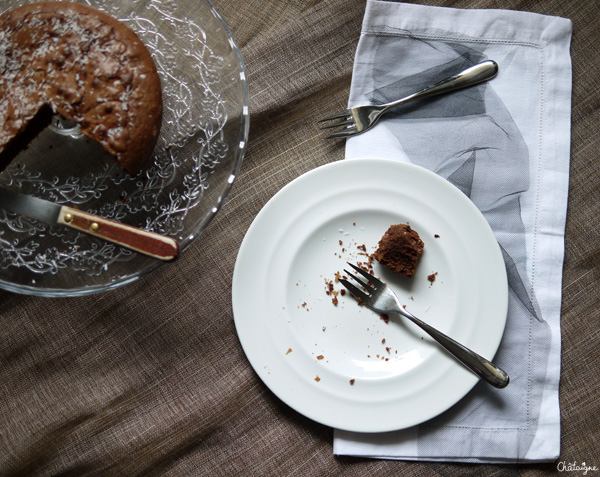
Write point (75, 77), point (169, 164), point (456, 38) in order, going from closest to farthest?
point (75, 77) < point (169, 164) < point (456, 38)

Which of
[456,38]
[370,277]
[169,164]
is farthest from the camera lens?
[456,38]

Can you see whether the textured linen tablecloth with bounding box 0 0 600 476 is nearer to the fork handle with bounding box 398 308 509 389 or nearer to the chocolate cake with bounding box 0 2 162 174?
the fork handle with bounding box 398 308 509 389

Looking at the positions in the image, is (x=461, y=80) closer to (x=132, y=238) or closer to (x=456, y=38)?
(x=456, y=38)

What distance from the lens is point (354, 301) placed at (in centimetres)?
174

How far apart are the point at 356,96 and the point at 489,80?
47 centimetres

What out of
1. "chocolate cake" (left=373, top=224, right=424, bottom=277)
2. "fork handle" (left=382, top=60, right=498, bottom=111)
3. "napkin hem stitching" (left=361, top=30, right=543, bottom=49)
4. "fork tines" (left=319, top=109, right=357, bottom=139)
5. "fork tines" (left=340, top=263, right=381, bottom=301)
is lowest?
"fork tines" (left=340, top=263, right=381, bottom=301)

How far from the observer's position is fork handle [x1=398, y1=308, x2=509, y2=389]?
1.64 m


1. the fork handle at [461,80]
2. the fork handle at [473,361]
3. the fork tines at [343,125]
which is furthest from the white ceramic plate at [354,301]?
the fork handle at [461,80]

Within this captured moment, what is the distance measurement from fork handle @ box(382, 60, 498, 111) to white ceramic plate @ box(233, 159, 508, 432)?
29 centimetres

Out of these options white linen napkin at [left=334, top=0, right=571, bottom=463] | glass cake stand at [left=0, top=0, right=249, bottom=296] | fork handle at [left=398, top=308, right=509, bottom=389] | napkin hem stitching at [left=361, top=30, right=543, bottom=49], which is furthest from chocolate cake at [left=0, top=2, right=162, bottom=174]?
fork handle at [left=398, top=308, right=509, bottom=389]

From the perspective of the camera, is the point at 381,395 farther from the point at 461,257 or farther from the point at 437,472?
the point at 461,257

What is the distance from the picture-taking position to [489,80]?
179 cm

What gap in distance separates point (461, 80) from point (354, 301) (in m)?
0.85

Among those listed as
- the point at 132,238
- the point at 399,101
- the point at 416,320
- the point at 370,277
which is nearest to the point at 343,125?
the point at 399,101
